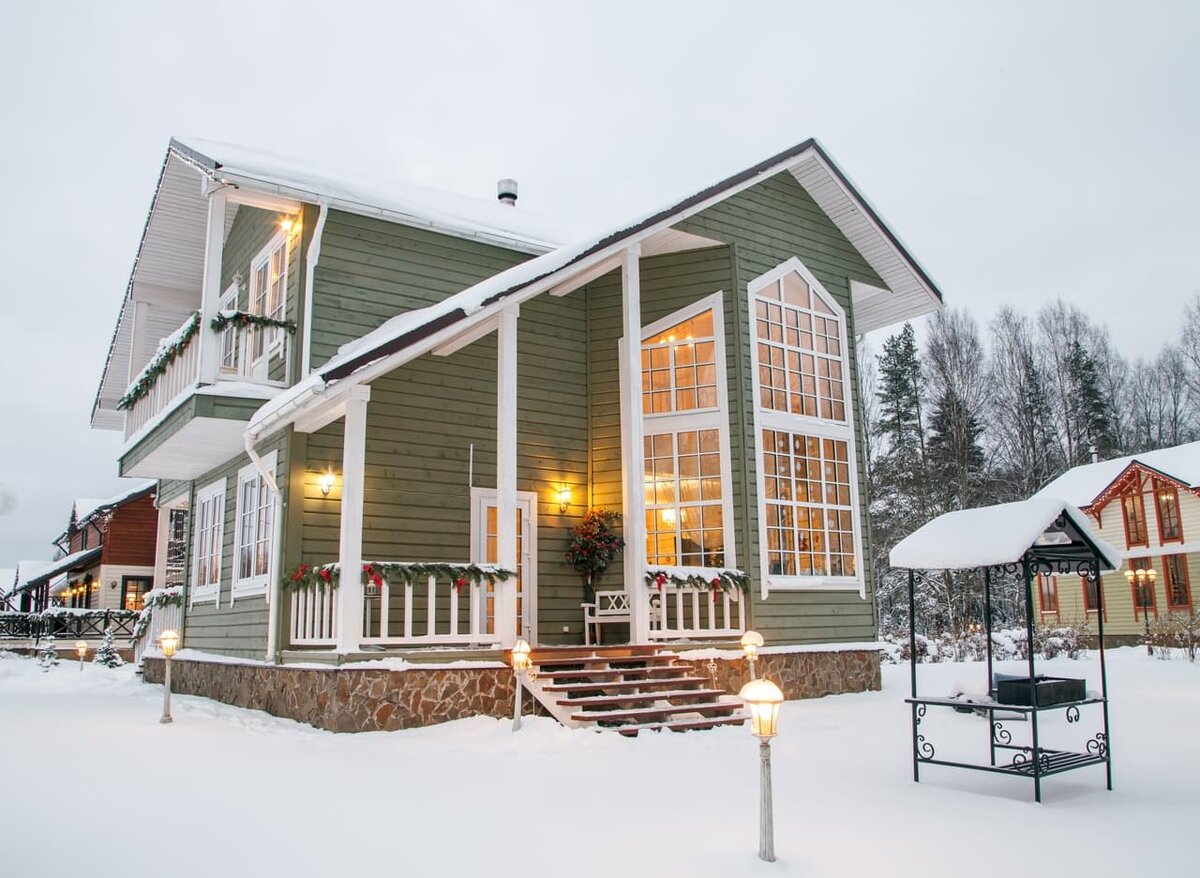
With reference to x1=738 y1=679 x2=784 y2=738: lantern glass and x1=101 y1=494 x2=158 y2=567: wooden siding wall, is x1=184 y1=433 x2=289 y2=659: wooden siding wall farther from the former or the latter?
x1=101 y1=494 x2=158 y2=567: wooden siding wall

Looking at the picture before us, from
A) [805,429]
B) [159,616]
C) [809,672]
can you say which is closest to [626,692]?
[809,672]

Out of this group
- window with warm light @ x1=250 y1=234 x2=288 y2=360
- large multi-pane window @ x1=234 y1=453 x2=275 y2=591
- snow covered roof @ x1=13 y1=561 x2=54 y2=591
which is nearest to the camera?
large multi-pane window @ x1=234 y1=453 x2=275 y2=591

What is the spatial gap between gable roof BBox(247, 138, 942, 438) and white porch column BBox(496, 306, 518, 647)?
0.46 metres

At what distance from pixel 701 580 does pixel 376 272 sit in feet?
18.4

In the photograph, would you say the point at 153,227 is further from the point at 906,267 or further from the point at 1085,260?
the point at 1085,260

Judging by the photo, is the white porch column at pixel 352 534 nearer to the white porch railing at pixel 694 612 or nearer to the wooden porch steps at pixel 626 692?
the wooden porch steps at pixel 626 692

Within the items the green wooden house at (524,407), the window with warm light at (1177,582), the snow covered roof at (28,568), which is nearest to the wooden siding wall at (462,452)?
the green wooden house at (524,407)

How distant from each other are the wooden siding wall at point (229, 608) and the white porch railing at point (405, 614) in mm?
1257

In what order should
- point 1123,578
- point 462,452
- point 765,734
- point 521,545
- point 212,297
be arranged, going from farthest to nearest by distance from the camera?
1. point 1123,578
2. point 521,545
3. point 462,452
4. point 212,297
5. point 765,734

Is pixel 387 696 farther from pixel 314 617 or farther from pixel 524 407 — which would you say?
pixel 524 407

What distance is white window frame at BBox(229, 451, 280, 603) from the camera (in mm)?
11195

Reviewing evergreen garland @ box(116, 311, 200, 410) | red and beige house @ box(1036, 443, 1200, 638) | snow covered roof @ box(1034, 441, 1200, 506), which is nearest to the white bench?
evergreen garland @ box(116, 311, 200, 410)

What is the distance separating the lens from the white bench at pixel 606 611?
12.1 m

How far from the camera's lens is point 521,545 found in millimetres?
12664
